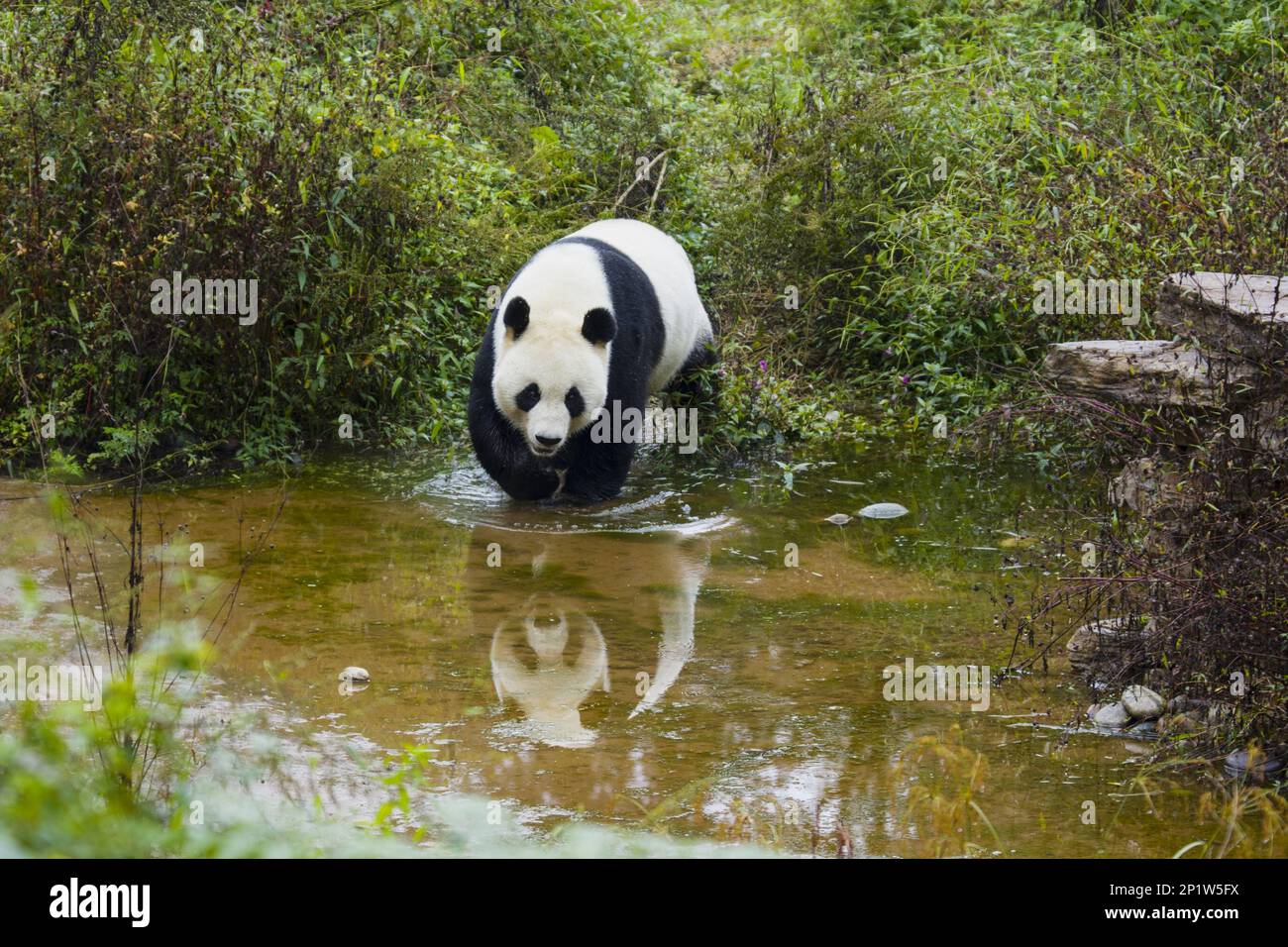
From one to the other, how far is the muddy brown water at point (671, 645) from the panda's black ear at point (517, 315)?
99cm

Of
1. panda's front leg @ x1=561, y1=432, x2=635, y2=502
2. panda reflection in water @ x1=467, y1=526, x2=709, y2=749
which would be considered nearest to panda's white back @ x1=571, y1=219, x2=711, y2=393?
panda's front leg @ x1=561, y1=432, x2=635, y2=502

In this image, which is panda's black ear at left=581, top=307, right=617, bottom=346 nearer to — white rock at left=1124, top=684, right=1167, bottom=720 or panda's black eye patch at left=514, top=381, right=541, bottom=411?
panda's black eye patch at left=514, top=381, right=541, bottom=411

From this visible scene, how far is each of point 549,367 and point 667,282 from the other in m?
1.54

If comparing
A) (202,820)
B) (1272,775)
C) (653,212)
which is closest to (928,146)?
(653,212)

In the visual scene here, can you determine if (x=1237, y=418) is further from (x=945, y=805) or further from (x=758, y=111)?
(x=758, y=111)

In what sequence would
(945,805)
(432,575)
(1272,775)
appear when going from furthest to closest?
(432,575)
(1272,775)
(945,805)

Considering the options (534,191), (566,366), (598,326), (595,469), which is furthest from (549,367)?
(534,191)

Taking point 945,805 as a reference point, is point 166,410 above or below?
above

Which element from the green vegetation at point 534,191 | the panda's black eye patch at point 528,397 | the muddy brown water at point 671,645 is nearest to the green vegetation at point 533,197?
the green vegetation at point 534,191

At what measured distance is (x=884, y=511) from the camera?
7.81m

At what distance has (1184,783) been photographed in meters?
4.55

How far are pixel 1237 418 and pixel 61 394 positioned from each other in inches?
236

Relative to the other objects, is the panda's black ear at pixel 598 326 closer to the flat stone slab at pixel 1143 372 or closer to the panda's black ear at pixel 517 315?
the panda's black ear at pixel 517 315

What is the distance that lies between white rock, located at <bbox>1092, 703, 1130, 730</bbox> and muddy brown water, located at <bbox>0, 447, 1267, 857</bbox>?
92mm
